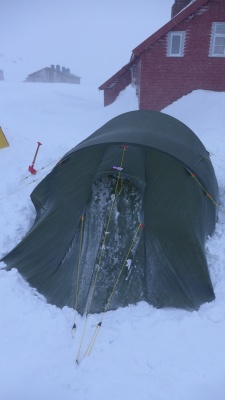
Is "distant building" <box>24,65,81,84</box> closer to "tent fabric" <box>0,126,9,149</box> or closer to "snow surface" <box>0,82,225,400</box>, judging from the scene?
"tent fabric" <box>0,126,9,149</box>

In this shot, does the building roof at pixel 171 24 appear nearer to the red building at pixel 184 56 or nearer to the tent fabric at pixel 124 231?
the red building at pixel 184 56

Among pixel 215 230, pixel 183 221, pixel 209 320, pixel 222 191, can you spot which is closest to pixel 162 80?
pixel 222 191

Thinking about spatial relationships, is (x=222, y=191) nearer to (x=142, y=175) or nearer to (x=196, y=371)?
(x=142, y=175)

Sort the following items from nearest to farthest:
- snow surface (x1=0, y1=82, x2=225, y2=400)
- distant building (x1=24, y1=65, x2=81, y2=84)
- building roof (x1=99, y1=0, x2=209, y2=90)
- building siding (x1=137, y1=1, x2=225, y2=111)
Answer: snow surface (x1=0, y1=82, x2=225, y2=400)
building roof (x1=99, y1=0, x2=209, y2=90)
building siding (x1=137, y1=1, x2=225, y2=111)
distant building (x1=24, y1=65, x2=81, y2=84)

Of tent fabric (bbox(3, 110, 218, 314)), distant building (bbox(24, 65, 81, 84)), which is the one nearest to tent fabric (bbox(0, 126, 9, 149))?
tent fabric (bbox(3, 110, 218, 314))

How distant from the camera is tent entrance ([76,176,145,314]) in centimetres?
480

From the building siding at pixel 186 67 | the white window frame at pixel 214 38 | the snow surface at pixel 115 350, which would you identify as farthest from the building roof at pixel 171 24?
the snow surface at pixel 115 350

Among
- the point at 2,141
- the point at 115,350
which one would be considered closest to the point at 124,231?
the point at 115,350

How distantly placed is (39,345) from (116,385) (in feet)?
3.95

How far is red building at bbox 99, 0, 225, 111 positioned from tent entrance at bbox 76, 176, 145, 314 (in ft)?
35.8

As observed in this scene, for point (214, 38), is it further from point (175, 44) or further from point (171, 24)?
point (171, 24)

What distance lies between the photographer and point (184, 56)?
13.8m

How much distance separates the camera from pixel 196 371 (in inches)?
149

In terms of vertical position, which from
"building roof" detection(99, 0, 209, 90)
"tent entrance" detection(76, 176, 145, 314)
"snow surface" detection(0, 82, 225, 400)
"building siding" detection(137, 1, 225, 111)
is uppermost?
"building roof" detection(99, 0, 209, 90)
